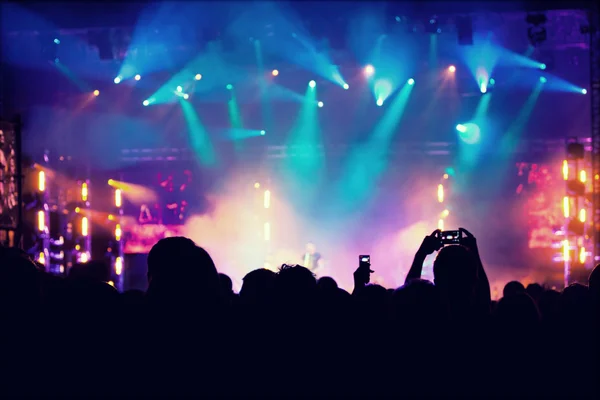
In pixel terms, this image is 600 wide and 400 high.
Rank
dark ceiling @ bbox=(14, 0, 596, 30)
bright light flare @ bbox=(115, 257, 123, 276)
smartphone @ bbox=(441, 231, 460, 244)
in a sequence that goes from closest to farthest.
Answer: smartphone @ bbox=(441, 231, 460, 244) → dark ceiling @ bbox=(14, 0, 596, 30) → bright light flare @ bbox=(115, 257, 123, 276)

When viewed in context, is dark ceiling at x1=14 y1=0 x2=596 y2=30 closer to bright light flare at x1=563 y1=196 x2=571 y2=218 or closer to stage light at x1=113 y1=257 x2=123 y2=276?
bright light flare at x1=563 y1=196 x2=571 y2=218

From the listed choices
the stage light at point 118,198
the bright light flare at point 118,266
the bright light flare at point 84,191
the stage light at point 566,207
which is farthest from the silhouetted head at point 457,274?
the stage light at point 118,198

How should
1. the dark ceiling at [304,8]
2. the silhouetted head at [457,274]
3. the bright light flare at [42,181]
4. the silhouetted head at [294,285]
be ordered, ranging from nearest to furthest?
1. the silhouetted head at [294,285]
2. the silhouetted head at [457,274]
3. the dark ceiling at [304,8]
4. the bright light flare at [42,181]

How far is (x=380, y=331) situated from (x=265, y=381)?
1.70 ft

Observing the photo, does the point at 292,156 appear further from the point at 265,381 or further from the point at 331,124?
the point at 265,381

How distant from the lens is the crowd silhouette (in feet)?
7.72

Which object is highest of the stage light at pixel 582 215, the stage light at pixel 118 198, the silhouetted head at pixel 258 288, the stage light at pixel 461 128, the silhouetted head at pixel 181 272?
the stage light at pixel 461 128

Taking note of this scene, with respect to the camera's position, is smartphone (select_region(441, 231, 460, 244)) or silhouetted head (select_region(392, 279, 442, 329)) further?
smartphone (select_region(441, 231, 460, 244))

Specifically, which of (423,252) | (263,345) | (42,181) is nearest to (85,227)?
(42,181)

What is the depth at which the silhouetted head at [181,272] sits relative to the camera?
7.97 ft

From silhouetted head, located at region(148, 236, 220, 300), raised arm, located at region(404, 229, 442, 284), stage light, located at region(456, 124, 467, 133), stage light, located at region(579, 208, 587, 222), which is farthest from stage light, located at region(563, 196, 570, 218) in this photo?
silhouetted head, located at region(148, 236, 220, 300)

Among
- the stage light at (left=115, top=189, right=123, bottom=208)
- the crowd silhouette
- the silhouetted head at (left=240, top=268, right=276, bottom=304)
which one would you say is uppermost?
the stage light at (left=115, top=189, right=123, bottom=208)

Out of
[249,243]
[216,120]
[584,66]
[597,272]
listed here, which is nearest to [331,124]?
[216,120]

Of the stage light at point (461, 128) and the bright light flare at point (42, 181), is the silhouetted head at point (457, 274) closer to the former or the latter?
the bright light flare at point (42, 181)
